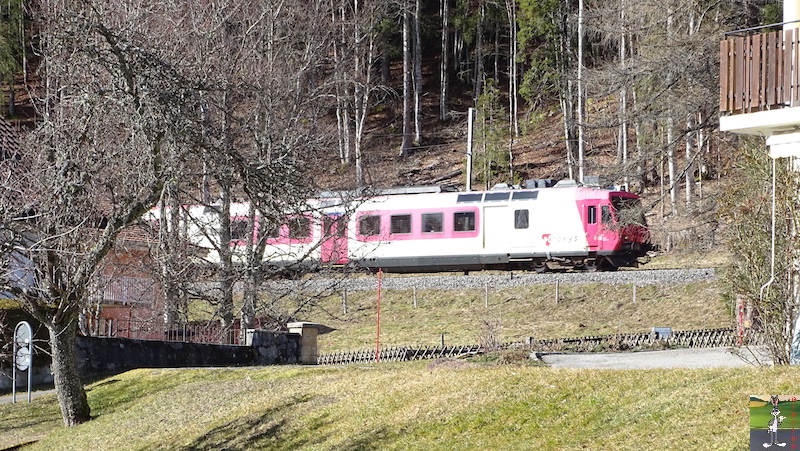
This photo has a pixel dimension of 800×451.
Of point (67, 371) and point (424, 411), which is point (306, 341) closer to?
point (67, 371)

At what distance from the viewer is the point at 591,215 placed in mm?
32312

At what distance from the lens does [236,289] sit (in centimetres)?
3494

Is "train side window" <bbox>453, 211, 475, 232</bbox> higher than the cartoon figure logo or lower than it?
higher

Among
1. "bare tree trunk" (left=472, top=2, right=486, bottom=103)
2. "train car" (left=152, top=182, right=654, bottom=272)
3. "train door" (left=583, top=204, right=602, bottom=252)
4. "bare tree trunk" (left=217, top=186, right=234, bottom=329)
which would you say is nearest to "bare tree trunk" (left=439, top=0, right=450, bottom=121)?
"bare tree trunk" (left=472, top=2, right=486, bottom=103)

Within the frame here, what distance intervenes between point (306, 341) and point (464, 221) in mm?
12425

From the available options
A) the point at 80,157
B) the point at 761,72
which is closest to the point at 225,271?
the point at 80,157

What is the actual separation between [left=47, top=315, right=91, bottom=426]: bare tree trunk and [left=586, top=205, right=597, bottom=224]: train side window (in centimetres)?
1907

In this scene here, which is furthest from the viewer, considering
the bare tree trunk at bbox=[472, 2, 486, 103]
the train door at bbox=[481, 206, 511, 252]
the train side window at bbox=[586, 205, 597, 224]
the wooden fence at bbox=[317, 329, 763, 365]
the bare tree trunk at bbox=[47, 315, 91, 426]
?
the bare tree trunk at bbox=[472, 2, 486, 103]

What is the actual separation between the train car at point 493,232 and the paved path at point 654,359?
1272cm

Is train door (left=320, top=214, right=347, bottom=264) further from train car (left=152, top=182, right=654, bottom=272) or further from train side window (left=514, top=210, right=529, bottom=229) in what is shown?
train side window (left=514, top=210, right=529, bottom=229)

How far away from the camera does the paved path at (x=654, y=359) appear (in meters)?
16.3

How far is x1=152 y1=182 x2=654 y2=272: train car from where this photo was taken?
32438 mm

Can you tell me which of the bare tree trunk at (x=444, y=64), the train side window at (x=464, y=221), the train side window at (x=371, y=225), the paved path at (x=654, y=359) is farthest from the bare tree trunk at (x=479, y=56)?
the paved path at (x=654, y=359)

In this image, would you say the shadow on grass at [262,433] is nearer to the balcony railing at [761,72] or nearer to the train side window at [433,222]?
the balcony railing at [761,72]
